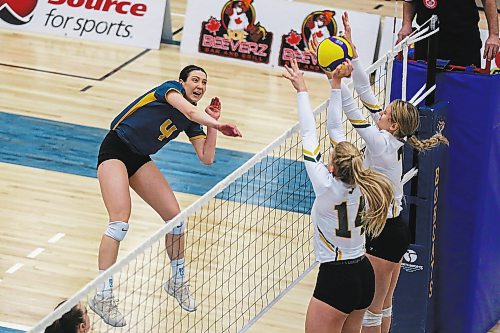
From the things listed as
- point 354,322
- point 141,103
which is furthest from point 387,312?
point 141,103

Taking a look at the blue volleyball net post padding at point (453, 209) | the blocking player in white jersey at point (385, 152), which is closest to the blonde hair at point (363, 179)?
the blocking player in white jersey at point (385, 152)

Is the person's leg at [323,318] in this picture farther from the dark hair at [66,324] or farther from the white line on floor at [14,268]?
the white line on floor at [14,268]

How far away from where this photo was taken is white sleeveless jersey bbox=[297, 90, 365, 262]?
6570 millimetres

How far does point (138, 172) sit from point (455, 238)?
2654 millimetres

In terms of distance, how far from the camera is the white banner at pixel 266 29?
15.1 metres

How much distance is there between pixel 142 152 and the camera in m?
7.88

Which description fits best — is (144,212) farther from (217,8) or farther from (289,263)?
(217,8)

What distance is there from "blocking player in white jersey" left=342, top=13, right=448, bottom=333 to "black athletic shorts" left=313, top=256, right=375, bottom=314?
2.40 feet

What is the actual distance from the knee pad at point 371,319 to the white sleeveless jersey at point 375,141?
728mm

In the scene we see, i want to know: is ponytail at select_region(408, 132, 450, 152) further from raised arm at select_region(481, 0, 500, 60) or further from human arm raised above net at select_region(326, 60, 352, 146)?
raised arm at select_region(481, 0, 500, 60)

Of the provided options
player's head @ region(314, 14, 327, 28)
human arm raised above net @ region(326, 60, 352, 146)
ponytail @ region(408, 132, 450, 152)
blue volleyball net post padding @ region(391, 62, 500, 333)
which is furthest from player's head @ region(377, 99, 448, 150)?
player's head @ region(314, 14, 327, 28)

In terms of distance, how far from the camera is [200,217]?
1054 centimetres

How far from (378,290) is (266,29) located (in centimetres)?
840

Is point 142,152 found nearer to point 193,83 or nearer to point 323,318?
point 193,83
